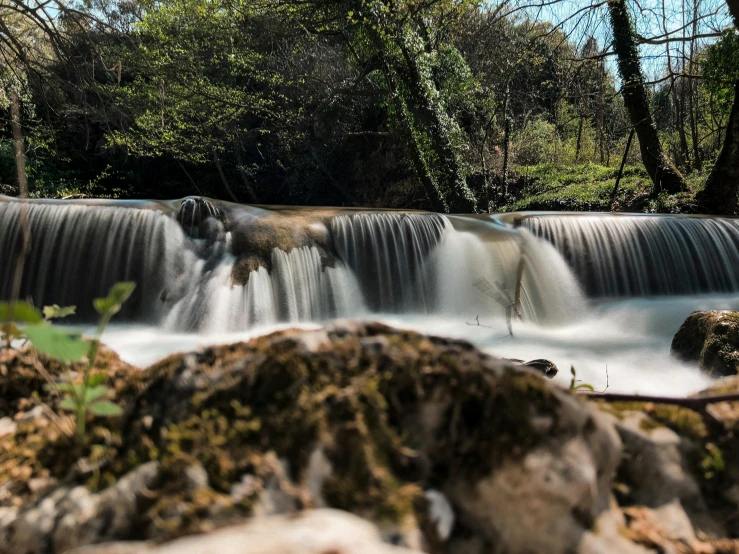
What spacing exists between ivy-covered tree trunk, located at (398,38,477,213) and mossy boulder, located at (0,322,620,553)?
12573mm

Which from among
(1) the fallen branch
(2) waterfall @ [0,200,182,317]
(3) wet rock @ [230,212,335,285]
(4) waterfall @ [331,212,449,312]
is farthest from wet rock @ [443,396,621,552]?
(2) waterfall @ [0,200,182,317]

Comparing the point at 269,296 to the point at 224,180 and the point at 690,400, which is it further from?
the point at 224,180

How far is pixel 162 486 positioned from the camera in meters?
0.86

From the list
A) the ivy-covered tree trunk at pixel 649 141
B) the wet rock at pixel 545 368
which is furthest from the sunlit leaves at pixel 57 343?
the ivy-covered tree trunk at pixel 649 141

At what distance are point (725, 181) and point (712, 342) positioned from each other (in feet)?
29.1

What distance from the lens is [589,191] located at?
571 inches

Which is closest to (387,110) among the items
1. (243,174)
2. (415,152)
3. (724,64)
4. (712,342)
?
(415,152)

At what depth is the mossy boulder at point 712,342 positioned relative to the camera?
4039 mm

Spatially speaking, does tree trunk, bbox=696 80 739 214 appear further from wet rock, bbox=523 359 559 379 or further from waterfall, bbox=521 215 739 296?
wet rock, bbox=523 359 559 379

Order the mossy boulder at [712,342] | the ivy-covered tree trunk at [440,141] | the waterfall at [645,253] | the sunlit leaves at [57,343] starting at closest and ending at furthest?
the sunlit leaves at [57,343]
the mossy boulder at [712,342]
the waterfall at [645,253]
the ivy-covered tree trunk at [440,141]

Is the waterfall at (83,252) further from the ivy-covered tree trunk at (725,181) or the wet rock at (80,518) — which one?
the ivy-covered tree trunk at (725,181)

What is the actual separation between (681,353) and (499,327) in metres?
2.63

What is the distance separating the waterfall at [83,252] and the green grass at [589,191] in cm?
1109

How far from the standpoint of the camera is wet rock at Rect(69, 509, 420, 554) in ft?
2.18
